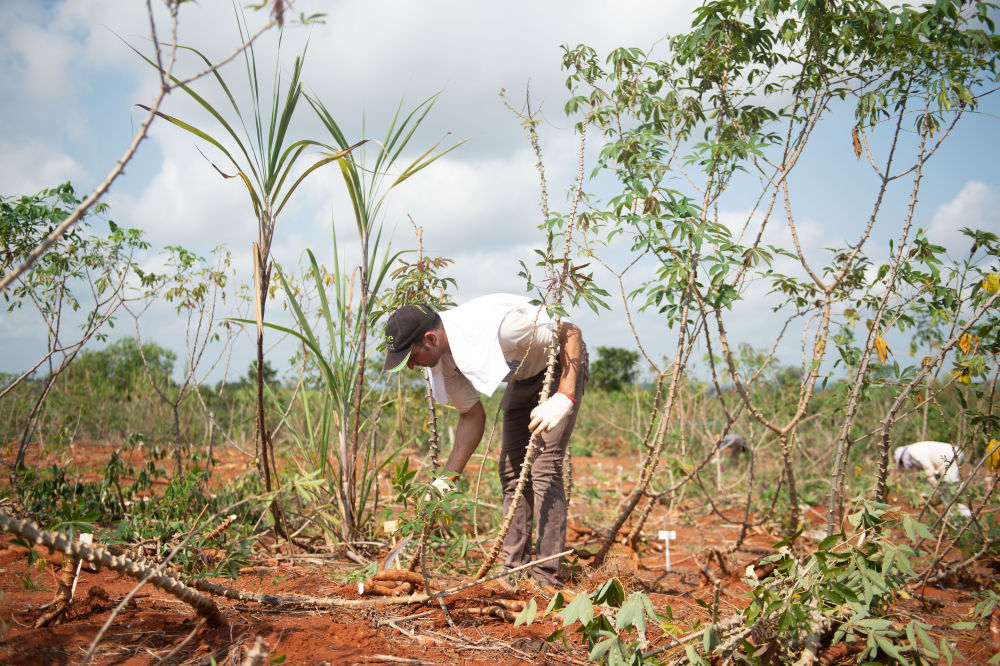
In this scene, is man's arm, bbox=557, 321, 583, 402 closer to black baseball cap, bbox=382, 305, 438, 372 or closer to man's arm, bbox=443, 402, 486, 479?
man's arm, bbox=443, 402, 486, 479

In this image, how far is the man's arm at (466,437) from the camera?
2639mm

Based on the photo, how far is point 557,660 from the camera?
6.16 ft

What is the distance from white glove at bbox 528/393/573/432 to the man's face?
51 centimetres

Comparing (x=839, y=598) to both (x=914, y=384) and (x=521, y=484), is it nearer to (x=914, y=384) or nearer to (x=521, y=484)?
(x=521, y=484)

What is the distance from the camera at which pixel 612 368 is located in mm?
16406

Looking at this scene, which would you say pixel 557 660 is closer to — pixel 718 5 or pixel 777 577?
pixel 777 577

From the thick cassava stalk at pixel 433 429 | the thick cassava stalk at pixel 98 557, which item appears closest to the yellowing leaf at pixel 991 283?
the thick cassava stalk at pixel 433 429

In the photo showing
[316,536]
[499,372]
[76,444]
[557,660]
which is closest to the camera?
[557,660]

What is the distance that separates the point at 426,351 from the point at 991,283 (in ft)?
7.55

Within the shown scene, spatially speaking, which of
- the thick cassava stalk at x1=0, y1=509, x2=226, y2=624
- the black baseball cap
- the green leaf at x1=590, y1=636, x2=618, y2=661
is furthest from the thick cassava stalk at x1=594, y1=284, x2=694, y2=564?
the thick cassava stalk at x1=0, y1=509, x2=226, y2=624

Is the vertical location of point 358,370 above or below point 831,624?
above

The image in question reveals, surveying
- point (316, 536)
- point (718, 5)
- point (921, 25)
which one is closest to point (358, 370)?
point (316, 536)

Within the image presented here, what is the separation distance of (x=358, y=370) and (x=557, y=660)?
1.46m

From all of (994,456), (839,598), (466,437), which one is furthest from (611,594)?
(994,456)
